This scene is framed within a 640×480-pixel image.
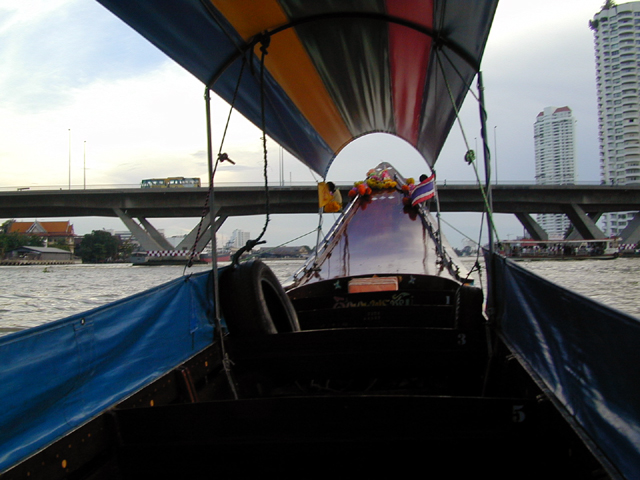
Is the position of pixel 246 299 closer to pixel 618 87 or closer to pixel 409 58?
pixel 409 58

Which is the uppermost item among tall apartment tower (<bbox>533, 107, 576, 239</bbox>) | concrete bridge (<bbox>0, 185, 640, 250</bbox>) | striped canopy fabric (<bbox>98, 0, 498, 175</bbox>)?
tall apartment tower (<bbox>533, 107, 576, 239</bbox>)

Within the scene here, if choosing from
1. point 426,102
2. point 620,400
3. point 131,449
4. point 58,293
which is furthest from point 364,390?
point 58,293

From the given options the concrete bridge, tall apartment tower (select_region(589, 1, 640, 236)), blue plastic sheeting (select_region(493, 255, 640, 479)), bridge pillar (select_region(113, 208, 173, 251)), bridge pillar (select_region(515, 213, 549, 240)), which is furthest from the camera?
tall apartment tower (select_region(589, 1, 640, 236))

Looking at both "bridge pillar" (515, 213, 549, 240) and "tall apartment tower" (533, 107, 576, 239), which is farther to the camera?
"tall apartment tower" (533, 107, 576, 239)

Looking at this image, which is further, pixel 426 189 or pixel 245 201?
pixel 245 201

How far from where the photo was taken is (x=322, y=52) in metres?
4.05

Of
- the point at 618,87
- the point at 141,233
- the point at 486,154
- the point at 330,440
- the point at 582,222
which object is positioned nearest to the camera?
the point at 330,440

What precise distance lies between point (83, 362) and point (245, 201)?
103 ft

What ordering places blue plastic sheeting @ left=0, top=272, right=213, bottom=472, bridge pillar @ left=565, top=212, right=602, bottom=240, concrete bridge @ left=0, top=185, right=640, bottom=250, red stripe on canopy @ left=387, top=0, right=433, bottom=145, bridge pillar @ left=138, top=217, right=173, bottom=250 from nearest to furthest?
1. blue plastic sheeting @ left=0, top=272, right=213, bottom=472
2. red stripe on canopy @ left=387, top=0, right=433, bottom=145
3. concrete bridge @ left=0, top=185, right=640, bottom=250
4. bridge pillar @ left=138, top=217, right=173, bottom=250
5. bridge pillar @ left=565, top=212, right=602, bottom=240

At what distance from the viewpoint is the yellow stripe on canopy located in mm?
3004

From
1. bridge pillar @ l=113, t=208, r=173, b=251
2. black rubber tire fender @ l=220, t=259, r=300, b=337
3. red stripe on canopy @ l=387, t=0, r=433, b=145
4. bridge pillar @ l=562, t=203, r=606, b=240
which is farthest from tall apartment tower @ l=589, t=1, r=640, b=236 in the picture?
black rubber tire fender @ l=220, t=259, r=300, b=337

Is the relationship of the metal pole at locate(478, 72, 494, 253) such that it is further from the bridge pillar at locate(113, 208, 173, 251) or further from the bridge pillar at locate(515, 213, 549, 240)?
the bridge pillar at locate(515, 213, 549, 240)

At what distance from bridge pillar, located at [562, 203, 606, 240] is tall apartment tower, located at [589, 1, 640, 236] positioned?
7500 centimetres

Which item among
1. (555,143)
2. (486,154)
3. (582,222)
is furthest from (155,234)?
(555,143)
